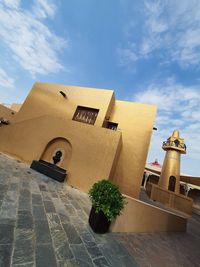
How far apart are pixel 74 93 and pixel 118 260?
37.0ft

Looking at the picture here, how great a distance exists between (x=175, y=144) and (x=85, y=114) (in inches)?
347

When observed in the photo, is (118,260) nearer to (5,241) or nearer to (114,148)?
(5,241)

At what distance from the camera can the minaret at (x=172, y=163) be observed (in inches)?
489

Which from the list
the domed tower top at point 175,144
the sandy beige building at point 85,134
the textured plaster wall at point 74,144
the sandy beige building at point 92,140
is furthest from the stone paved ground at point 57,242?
the domed tower top at point 175,144

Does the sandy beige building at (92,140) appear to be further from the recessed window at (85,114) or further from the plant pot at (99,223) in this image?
the plant pot at (99,223)

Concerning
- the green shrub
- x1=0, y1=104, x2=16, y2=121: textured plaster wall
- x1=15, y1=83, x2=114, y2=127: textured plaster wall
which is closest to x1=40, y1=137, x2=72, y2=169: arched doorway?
x1=15, y1=83, x2=114, y2=127: textured plaster wall

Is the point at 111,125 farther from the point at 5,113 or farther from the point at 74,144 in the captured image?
the point at 5,113

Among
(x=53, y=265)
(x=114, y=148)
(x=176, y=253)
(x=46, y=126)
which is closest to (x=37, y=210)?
(x=53, y=265)

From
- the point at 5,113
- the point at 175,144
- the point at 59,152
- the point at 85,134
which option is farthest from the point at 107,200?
the point at 5,113

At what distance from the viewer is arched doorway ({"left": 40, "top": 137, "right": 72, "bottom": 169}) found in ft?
27.2

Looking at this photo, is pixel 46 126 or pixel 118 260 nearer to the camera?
pixel 118 260

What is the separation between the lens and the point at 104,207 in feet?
10.9

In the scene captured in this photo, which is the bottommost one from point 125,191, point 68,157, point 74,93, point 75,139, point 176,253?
point 176,253

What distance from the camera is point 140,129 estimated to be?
10.2m
